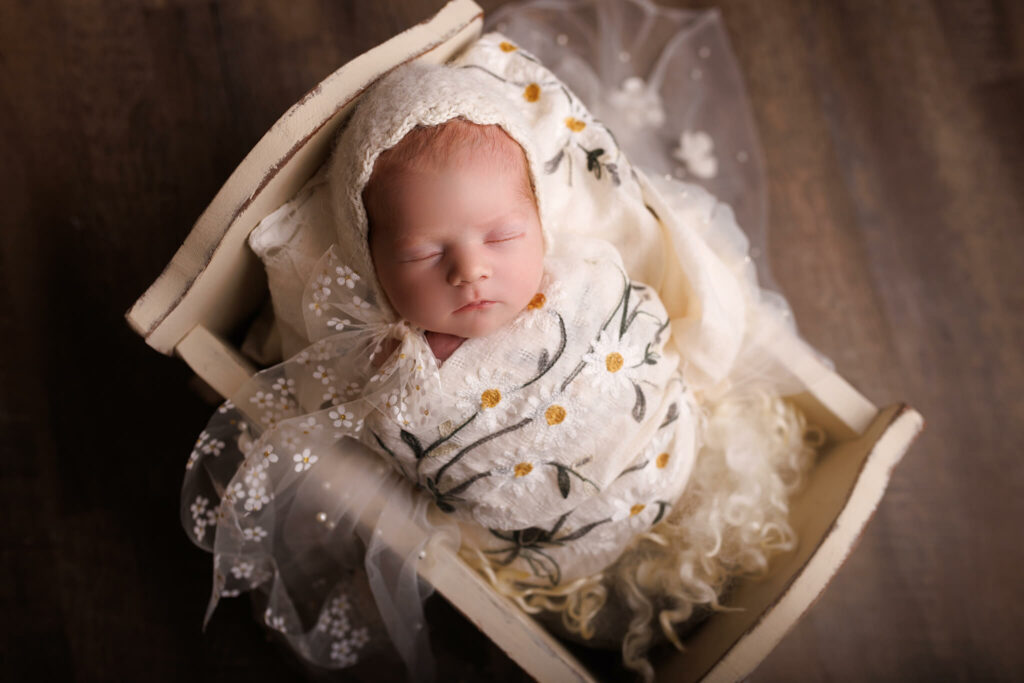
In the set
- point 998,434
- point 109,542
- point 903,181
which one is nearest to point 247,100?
point 109,542

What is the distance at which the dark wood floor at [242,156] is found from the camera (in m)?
1.21

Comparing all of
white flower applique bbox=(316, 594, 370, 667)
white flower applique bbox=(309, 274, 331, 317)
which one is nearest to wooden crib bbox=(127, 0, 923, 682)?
white flower applique bbox=(309, 274, 331, 317)

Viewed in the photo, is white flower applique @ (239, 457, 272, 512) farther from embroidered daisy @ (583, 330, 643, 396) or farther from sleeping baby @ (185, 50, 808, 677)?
embroidered daisy @ (583, 330, 643, 396)

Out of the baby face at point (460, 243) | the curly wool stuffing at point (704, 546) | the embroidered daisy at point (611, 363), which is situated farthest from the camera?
the curly wool stuffing at point (704, 546)

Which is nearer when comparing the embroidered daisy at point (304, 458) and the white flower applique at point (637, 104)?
the embroidered daisy at point (304, 458)

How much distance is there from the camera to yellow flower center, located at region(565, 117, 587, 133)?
3.14ft

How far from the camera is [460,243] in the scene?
2.52ft

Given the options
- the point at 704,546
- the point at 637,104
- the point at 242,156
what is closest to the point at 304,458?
the point at 704,546

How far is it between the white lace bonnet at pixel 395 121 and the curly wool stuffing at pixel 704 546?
1.56 ft

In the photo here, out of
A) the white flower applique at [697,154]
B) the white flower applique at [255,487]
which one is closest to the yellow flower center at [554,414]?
the white flower applique at [255,487]

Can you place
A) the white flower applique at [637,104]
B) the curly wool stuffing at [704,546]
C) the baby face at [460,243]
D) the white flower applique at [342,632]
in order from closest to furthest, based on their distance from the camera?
the baby face at [460,243], the curly wool stuffing at [704,546], the white flower applique at [342,632], the white flower applique at [637,104]

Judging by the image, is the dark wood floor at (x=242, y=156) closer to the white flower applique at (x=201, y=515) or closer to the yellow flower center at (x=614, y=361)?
the white flower applique at (x=201, y=515)

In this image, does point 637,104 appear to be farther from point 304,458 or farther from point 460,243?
point 304,458

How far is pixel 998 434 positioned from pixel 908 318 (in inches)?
11.8
